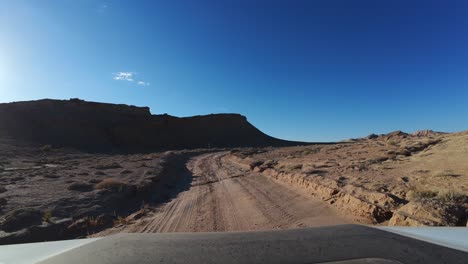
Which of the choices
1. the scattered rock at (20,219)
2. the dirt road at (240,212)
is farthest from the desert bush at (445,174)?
the scattered rock at (20,219)

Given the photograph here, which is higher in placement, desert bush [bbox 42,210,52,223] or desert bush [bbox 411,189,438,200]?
desert bush [bbox 411,189,438,200]

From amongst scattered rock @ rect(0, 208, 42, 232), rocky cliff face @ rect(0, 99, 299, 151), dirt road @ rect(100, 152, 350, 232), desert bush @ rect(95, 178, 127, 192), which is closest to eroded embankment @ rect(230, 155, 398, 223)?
dirt road @ rect(100, 152, 350, 232)

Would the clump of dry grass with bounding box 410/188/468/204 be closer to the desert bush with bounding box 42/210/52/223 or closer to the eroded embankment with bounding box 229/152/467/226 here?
the eroded embankment with bounding box 229/152/467/226

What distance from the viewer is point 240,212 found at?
36.5ft

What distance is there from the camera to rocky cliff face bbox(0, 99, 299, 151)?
67438 mm

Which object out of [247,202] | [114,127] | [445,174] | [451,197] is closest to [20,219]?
[247,202]

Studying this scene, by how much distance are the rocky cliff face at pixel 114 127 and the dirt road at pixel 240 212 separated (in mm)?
58282

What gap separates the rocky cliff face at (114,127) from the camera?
67438mm

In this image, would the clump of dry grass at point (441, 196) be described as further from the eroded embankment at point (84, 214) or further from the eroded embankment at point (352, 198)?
the eroded embankment at point (84, 214)

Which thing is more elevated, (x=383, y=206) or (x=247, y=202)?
(x=383, y=206)

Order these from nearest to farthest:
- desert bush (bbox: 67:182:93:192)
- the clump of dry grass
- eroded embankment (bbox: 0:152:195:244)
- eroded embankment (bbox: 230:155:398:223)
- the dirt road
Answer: the clump of dry grass → eroded embankment (bbox: 230:155:398:223) → the dirt road → eroded embankment (bbox: 0:152:195:244) → desert bush (bbox: 67:182:93:192)

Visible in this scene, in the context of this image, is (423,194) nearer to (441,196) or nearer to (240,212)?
(441,196)

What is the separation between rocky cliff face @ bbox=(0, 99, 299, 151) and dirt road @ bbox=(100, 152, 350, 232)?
5828 centimetres

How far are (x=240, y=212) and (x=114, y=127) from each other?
242 ft
